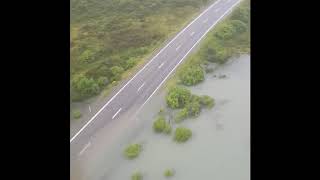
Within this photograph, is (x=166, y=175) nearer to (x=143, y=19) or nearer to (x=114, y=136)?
(x=114, y=136)

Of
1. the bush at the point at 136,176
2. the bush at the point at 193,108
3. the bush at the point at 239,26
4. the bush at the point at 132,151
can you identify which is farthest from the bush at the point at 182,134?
the bush at the point at 239,26

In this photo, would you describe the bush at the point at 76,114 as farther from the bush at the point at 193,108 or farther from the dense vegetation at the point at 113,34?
the bush at the point at 193,108

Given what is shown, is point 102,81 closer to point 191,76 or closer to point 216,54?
point 191,76

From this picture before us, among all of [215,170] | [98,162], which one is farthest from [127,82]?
[215,170]

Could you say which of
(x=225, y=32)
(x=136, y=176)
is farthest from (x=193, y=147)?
(x=225, y=32)

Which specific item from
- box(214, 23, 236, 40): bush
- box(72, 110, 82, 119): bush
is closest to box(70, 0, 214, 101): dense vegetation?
box(72, 110, 82, 119): bush
